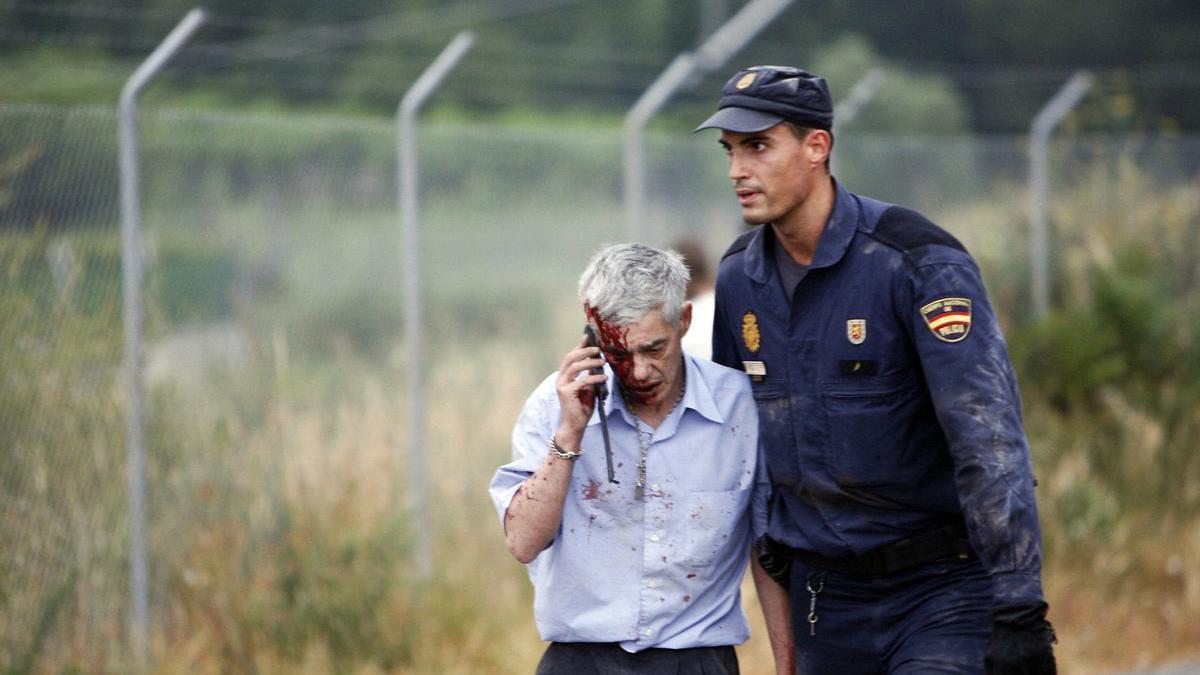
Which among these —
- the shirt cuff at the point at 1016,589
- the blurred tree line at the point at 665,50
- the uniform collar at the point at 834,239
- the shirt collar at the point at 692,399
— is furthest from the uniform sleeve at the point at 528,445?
the blurred tree line at the point at 665,50

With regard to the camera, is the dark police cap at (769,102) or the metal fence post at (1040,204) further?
the metal fence post at (1040,204)

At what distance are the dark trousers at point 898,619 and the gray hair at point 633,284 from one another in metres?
0.81

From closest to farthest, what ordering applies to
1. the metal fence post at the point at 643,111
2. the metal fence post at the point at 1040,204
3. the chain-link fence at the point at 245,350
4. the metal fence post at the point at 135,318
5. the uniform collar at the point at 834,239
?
the uniform collar at the point at 834,239
the chain-link fence at the point at 245,350
the metal fence post at the point at 135,318
the metal fence post at the point at 643,111
the metal fence post at the point at 1040,204

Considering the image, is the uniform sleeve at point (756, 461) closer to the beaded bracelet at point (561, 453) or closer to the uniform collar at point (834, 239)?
the uniform collar at point (834, 239)

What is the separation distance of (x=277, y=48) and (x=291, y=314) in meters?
17.7

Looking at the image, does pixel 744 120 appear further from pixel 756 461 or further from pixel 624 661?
pixel 624 661

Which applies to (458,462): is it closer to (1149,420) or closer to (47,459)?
(47,459)

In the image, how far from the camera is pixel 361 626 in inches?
257

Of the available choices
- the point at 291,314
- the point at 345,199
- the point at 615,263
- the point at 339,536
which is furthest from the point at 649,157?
the point at 615,263

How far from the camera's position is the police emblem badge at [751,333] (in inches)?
160

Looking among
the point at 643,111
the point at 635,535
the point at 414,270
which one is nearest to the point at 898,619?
the point at 635,535

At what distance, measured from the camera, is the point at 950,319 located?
3.72m

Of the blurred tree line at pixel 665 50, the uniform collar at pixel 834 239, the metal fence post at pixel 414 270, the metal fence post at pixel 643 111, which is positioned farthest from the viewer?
the blurred tree line at pixel 665 50

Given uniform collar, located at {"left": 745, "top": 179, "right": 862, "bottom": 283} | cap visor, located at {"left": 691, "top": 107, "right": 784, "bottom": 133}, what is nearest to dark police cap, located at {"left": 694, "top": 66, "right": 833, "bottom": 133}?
cap visor, located at {"left": 691, "top": 107, "right": 784, "bottom": 133}
